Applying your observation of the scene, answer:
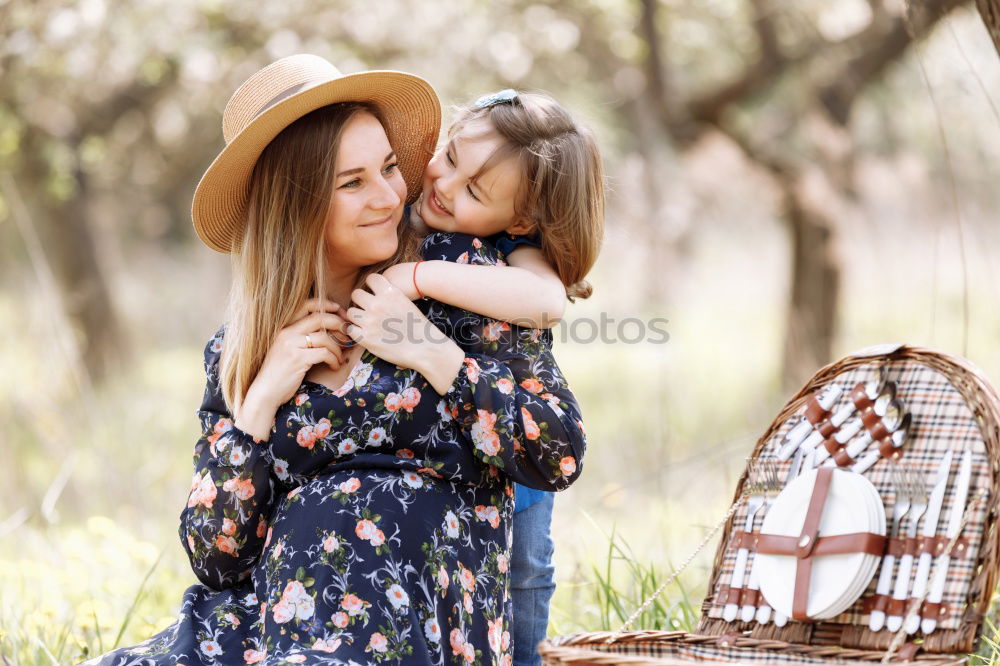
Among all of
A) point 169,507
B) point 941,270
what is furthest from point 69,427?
point 941,270

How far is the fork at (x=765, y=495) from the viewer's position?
7.91 ft

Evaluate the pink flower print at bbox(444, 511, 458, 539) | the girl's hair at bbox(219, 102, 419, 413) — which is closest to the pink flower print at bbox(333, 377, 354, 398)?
the girl's hair at bbox(219, 102, 419, 413)

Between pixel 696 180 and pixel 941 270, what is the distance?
2482 mm

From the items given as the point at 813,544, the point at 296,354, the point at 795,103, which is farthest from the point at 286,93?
the point at 795,103

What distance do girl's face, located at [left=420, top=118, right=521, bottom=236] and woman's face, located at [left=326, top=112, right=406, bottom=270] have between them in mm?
110

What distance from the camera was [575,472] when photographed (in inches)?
92.3

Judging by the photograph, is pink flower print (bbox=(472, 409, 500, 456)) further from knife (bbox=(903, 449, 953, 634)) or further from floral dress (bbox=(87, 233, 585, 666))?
knife (bbox=(903, 449, 953, 634))

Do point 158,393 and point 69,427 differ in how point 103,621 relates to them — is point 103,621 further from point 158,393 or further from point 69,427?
point 158,393

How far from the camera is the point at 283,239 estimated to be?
2.46 metres

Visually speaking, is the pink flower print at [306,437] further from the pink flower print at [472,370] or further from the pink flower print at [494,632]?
the pink flower print at [494,632]

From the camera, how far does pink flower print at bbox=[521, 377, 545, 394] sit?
237cm

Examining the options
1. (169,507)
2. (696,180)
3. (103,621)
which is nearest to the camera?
(103,621)

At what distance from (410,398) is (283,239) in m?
0.49

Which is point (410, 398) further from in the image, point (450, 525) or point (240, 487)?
point (240, 487)
